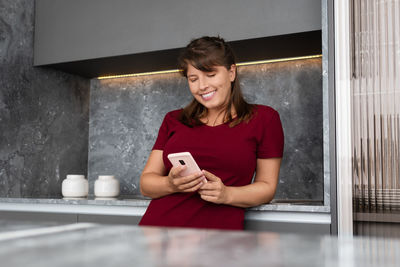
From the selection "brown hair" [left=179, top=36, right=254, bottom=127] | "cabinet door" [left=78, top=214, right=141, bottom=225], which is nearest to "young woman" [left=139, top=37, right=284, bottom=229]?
"brown hair" [left=179, top=36, right=254, bottom=127]

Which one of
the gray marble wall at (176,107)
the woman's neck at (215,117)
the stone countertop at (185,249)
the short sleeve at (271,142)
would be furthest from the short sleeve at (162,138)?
the stone countertop at (185,249)

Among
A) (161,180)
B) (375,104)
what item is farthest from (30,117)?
(375,104)

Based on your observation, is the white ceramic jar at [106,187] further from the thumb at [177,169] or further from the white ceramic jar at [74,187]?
the thumb at [177,169]

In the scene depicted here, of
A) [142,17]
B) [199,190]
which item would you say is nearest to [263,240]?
[199,190]

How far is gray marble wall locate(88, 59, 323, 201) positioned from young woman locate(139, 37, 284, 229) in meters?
0.67

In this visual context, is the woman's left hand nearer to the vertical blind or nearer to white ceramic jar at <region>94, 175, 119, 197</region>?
the vertical blind

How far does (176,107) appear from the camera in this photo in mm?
2342

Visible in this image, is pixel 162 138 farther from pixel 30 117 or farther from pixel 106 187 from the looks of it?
pixel 30 117

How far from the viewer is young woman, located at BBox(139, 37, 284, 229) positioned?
1306mm

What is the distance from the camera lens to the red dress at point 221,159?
1.32m

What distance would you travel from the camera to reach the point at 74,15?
2.12 meters

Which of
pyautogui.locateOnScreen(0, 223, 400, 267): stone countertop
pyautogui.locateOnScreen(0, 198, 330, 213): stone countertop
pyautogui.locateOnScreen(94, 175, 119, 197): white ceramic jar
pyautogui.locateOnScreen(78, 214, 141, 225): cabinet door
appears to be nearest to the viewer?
pyautogui.locateOnScreen(0, 223, 400, 267): stone countertop

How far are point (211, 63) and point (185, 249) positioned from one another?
118cm

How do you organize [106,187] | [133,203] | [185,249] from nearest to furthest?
[185,249] → [133,203] → [106,187]
